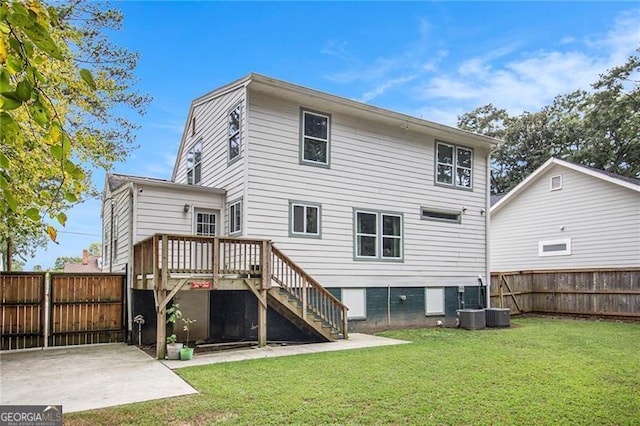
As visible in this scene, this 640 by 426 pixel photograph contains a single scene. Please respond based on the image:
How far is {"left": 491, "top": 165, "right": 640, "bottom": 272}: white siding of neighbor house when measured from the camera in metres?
15.0

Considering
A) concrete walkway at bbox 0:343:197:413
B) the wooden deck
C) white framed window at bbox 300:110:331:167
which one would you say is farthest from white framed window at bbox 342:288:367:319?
concrete walkway at bbox 0:343:197:413

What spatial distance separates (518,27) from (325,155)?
757 cm

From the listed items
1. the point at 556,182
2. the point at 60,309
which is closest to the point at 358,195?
the point at 60,309

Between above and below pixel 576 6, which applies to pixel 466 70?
above

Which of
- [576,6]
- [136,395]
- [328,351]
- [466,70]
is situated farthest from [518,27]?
[136,395]

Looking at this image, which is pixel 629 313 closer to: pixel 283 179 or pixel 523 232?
pixel 523 232

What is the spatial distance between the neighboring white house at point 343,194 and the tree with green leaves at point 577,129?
13520mm

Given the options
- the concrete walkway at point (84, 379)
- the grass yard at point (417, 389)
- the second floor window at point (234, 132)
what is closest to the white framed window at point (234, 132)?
the second floor window at point (234, 132)

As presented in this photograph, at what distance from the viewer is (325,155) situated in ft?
37.1

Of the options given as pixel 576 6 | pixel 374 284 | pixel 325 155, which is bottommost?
pixel 374 284

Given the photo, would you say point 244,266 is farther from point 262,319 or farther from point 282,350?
point 282,350

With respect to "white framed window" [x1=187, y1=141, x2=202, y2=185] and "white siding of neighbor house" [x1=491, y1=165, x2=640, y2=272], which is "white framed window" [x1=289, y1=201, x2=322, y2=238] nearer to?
"white framed window" [x1=187, y1=141, x2=202, y2=185]

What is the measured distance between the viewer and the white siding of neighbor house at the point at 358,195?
33.7 feet

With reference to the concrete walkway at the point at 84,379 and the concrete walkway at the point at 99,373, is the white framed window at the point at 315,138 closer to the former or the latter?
the concrete walkway at the point at 99,373
